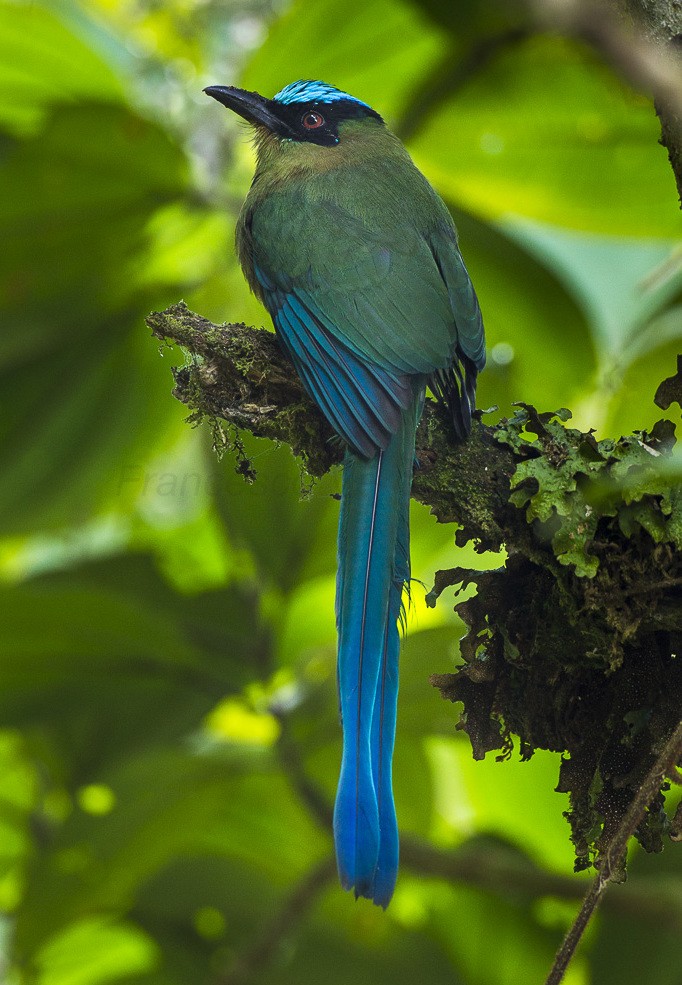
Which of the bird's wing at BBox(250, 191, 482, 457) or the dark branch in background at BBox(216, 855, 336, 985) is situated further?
the dark branch in background at BBox(216, 855, 336, 985)

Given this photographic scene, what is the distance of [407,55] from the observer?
2.44 metres

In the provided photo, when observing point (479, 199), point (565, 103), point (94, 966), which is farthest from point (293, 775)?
point (565, 103)

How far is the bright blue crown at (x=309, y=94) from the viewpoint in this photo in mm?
1930

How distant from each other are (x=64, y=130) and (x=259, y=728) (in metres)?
1.45

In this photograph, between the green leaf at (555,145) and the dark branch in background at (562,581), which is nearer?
the dark branch in background at (562,581)

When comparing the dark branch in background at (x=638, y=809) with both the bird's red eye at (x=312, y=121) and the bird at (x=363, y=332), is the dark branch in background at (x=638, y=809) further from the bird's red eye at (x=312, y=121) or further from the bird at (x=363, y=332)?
the bird's red eye at (x=312, y=121)

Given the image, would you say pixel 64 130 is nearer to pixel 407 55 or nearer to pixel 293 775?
pixel 407 55

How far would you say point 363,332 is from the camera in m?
1.50

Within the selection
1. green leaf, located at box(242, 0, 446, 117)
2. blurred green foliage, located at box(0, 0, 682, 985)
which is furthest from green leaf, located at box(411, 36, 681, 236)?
green leaf, located at box(242, 0, 446, 117)

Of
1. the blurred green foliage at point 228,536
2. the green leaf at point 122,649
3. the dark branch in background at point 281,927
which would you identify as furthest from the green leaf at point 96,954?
the green leaf at point 122,649

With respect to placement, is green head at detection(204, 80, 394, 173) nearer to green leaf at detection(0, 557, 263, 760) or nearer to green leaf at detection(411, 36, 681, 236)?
green leaf at detection(411, 36, 681, 236)

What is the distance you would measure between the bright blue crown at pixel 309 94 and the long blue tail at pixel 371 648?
809mm

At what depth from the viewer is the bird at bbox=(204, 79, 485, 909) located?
1243 mm

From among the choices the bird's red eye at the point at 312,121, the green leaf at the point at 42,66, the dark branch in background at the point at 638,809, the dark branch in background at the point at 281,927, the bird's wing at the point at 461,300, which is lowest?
the dark branch in background at the point at 638,809
